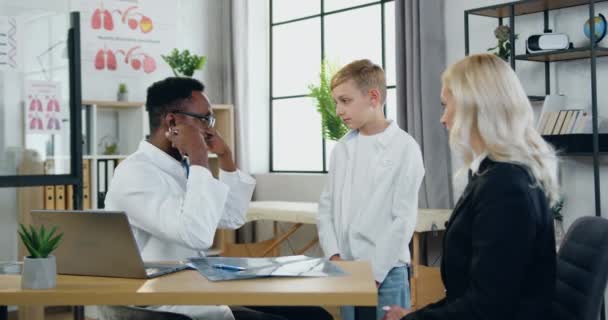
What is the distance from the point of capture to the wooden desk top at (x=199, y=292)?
1.73 metres

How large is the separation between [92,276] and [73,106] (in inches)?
83.2

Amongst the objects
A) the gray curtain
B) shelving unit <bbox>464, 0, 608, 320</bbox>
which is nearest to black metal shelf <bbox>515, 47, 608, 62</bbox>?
shelving unit <bbox>464, 0, 608, 320</bbox>

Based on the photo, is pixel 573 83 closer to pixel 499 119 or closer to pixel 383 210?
pixel 383 210

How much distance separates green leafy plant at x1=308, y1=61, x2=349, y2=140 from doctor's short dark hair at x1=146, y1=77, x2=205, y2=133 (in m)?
2.86

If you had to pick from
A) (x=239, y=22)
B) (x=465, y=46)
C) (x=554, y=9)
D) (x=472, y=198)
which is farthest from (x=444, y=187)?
(x=472, y=198)

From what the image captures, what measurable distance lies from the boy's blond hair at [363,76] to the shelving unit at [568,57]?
1450 mm

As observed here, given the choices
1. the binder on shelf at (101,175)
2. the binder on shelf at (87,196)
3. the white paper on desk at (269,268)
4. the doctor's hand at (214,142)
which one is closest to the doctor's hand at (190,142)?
the doctor's hand at (214,142)

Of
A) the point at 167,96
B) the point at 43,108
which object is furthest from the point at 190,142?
the point at 43,108

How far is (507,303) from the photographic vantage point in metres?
1.62

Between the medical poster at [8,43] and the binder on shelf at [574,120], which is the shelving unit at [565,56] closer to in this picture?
the binder on shelf at [574,120]

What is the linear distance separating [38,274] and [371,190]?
120 centimetres

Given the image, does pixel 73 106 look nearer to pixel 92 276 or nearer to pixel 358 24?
pixel 92 276

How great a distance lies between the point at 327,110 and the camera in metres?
5.38

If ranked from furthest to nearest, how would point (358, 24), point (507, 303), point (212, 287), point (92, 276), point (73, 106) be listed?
point (358, 24) → point (73, 106) → point (92, 276) → point (212, 287) → point (507, 303)
